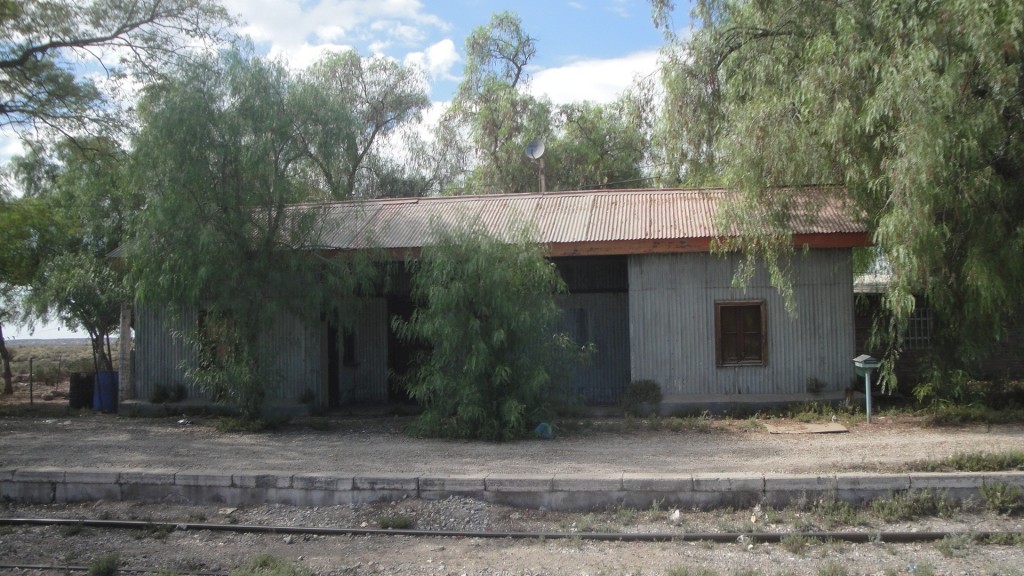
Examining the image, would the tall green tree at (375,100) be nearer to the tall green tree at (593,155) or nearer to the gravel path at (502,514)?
the tall green tree at (593,155)

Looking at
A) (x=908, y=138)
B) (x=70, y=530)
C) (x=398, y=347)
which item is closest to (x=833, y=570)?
(x=908, y=138)

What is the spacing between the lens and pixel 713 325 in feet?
47.8

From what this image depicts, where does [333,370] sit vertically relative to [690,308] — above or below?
below

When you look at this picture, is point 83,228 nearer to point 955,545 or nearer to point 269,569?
point 269,569

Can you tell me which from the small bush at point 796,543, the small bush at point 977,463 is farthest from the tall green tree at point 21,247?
the small bush at point 977,463

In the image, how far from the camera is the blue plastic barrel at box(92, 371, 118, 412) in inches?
656

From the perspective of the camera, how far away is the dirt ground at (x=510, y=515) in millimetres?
7230

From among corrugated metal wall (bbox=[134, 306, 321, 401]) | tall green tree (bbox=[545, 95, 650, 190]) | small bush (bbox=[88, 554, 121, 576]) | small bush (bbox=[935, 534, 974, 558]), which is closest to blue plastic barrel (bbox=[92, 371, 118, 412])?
corrugated metal wall (bbox=[134, 306, 321, 401])

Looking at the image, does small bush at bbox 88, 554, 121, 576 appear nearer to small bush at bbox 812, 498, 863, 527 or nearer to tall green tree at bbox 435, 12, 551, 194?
small bush at bbox 812, 498, 863, 527

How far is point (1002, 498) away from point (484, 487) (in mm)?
5493

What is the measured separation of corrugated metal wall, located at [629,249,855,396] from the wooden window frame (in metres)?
0.07

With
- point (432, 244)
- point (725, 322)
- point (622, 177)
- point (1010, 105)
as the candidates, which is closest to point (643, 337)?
point (725, 322)

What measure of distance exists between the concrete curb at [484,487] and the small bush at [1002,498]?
0.21 feet

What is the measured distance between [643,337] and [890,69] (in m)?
6.00
